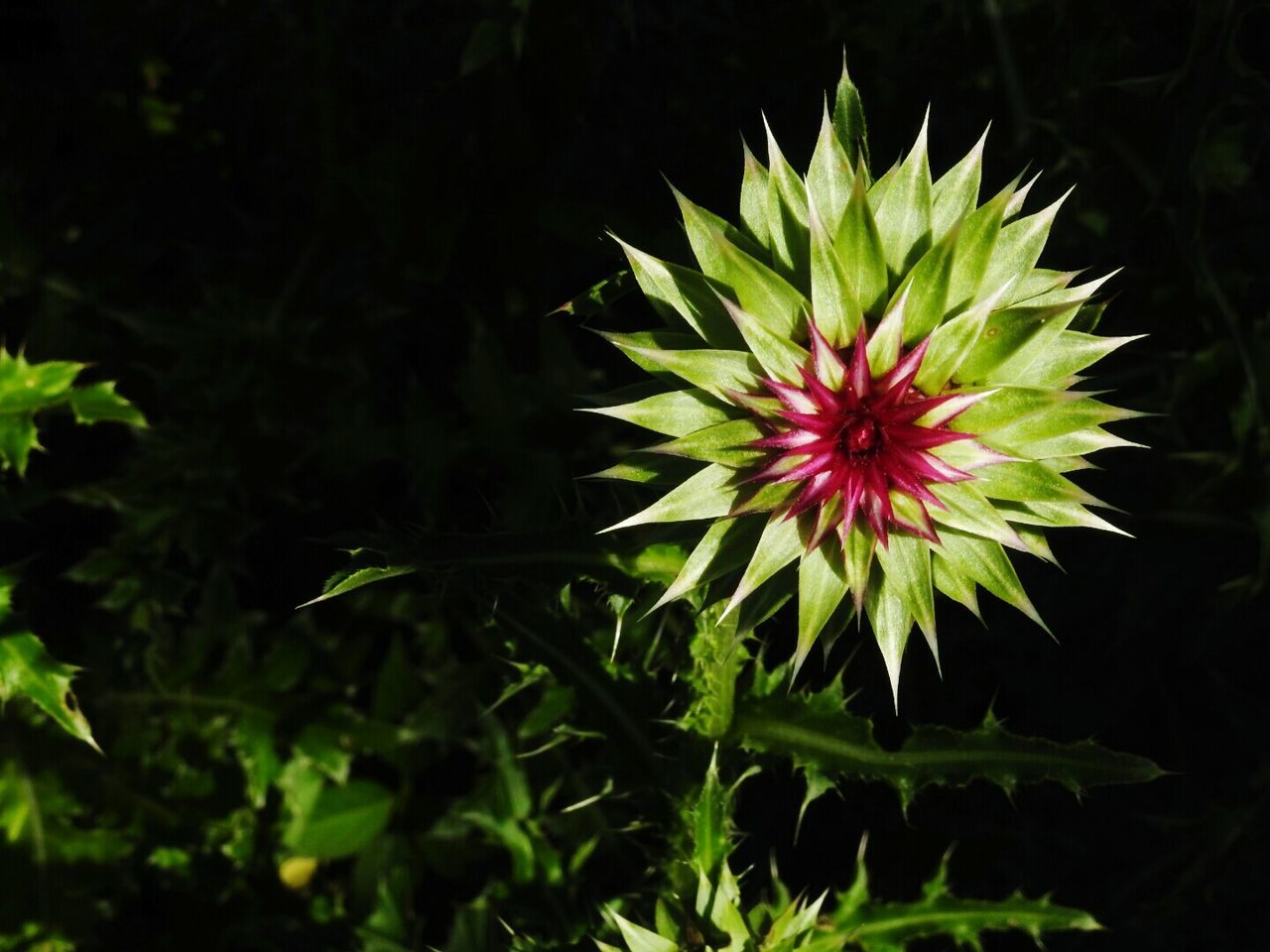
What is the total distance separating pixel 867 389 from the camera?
1.63 meters

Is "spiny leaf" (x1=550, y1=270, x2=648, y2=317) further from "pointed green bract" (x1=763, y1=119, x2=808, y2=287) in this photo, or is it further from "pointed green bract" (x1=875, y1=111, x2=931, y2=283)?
"pointed green bract" (x1=875, y1=111, x2=931, y2=283)

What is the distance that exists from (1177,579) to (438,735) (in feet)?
6.06

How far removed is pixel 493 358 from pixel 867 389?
1.69 m

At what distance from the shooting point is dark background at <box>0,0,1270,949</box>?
3053 mm

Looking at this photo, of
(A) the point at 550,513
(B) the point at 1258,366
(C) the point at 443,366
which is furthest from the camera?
(C) the point at 443,366

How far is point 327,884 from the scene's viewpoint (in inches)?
138

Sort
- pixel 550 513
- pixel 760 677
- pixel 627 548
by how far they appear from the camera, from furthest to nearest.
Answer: pixel 550 513, pixel 760 677, pixel 627 548

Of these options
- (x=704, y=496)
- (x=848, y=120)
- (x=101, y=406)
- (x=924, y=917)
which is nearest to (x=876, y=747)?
(x=924, y=917)

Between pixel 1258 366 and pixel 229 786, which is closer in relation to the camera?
pixel 1258 366

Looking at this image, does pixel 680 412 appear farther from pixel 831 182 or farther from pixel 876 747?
pixel 876 747

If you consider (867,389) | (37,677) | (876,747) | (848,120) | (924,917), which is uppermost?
(848,120)

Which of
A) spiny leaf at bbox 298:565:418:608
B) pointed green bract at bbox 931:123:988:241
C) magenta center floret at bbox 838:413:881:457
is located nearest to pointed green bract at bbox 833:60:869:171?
pointed green bract at bbox 931:123:988:241

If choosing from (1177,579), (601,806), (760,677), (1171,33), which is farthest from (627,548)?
(1171,33)

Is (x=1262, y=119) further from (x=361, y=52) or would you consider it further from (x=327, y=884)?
(x=327, y=884)
